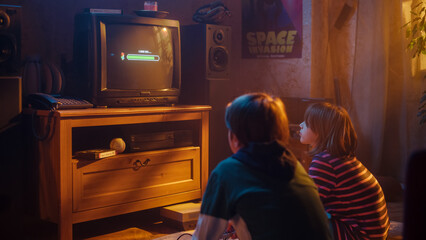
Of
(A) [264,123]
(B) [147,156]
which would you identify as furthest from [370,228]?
(B) [147,156]

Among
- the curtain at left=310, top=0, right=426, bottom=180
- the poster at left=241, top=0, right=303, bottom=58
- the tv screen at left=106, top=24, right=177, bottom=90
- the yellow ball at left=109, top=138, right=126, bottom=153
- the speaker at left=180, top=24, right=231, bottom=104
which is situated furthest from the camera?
the poster at left=241, top=0, right=303, bottom=58

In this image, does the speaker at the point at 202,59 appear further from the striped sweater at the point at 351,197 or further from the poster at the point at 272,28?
the striped sweater at the point at 351,197

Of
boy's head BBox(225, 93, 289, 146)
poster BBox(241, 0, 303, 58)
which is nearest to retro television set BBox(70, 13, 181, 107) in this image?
poster BBox(241, 0, 303, 58)

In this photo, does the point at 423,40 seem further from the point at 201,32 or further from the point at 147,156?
the point at 147,156

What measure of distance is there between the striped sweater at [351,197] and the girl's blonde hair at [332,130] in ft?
0.18

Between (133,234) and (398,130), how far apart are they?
7.56ft

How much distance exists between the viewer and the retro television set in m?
2.90

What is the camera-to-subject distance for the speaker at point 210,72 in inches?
135

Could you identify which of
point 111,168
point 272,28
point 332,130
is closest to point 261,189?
point 332,130

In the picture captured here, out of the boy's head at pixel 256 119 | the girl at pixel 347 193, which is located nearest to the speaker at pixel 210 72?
the girl at pixel 347 193

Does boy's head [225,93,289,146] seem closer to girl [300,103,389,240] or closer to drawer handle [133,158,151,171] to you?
girl [300,103,389,240]

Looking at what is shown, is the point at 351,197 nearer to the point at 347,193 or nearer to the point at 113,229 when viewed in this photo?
the point at 347,193

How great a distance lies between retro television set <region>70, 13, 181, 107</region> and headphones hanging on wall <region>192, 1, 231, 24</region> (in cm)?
38

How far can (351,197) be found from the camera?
1.90 metres
